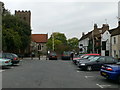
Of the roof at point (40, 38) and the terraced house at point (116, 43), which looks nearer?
the terraced house at point (116, 43)

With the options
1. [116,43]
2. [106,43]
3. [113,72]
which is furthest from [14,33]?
[113,72]

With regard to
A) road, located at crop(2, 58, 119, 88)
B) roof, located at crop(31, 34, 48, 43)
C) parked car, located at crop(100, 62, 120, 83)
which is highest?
roof, located at crop(31, 34, 48, 43)

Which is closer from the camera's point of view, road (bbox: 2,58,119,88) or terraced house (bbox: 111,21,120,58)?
road (bbox: 2,58,119,88)

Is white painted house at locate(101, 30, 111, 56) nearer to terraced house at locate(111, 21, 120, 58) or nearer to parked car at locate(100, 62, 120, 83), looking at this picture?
terraced house at locate(111, 21, 120, 58)

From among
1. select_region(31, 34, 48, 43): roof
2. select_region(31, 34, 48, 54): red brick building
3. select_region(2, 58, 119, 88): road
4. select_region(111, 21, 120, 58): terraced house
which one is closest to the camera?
select_region(2, 58, 119, 88): road

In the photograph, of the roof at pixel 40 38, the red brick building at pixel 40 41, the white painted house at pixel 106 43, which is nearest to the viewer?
the white painted house at pixel 106 43

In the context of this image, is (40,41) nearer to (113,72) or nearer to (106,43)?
(106,43)

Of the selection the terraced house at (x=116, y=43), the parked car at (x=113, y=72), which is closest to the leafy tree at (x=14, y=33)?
the terraced house at (x=116, y=43)

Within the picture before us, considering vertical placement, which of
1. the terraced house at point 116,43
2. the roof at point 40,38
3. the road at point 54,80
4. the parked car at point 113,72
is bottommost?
the road at point 54,80

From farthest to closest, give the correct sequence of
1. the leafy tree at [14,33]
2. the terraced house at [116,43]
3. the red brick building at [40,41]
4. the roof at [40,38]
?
the roof at [40,38] → the red brick building at [40,41] → the terraced house at [116,43] → the leafy tree at [14,33]

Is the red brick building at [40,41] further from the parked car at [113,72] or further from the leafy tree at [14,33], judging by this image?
the parked car at [113,72]

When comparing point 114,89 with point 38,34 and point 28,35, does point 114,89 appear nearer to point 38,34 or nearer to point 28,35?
point 28,35

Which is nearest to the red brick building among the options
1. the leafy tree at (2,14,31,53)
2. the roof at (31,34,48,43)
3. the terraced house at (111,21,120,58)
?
the roof at (31,34,48,43)

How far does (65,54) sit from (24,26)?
42.3 feet
